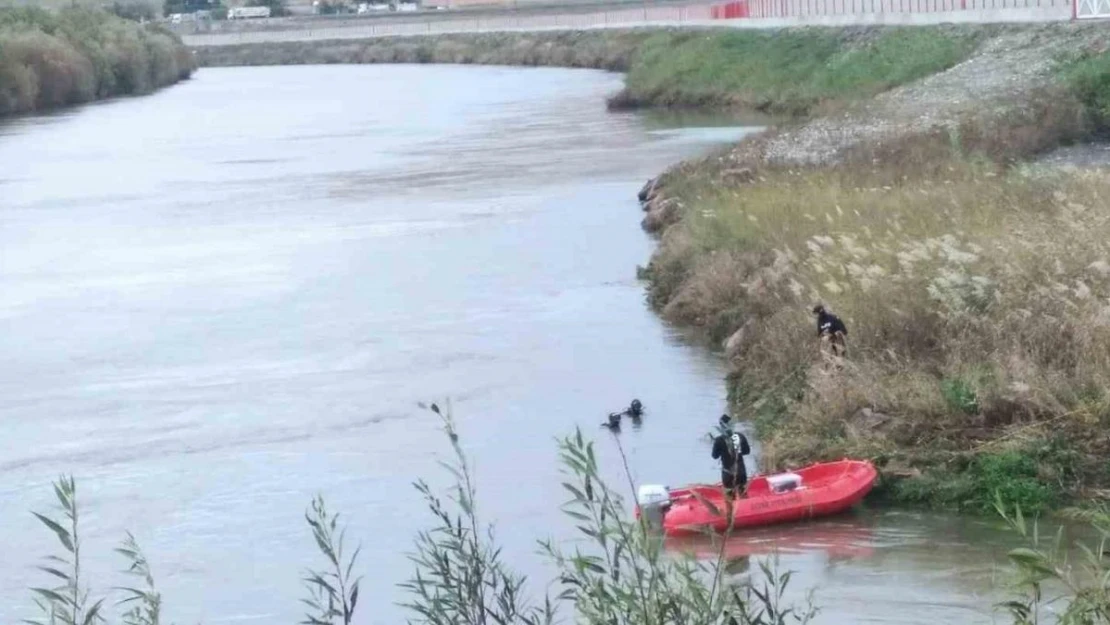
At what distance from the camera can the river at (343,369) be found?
40.9 ft

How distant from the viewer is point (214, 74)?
305ft

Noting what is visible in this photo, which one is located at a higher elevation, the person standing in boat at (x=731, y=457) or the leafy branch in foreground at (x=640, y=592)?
the leafy branch in foreground at (x=640, y=592)

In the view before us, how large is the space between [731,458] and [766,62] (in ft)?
129

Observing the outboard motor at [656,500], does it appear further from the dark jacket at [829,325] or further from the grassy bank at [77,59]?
the grassy bank at [77,59]

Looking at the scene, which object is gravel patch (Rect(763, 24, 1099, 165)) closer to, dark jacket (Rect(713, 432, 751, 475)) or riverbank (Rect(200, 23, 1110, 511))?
riverbank (Rect(200, 23, 1110, 511))

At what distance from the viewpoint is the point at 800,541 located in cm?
1241

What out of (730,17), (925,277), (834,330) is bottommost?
(730,17)

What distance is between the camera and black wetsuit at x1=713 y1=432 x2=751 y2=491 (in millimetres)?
11977

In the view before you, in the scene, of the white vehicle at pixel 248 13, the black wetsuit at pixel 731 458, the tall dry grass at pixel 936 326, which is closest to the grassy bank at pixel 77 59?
the white vehicle at pixel 248 13

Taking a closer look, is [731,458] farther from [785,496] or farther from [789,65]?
[789,65]

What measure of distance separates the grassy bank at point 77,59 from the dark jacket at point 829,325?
51.5 m

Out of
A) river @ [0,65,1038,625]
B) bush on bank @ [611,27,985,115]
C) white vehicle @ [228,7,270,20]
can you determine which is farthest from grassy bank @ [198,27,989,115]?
white vehicle @ [228,7,270,20]

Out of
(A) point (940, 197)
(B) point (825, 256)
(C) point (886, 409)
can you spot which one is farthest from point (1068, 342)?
(A) point (940, 197)

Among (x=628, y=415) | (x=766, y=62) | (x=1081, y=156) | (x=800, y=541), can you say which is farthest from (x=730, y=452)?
(x=766, y=62)
